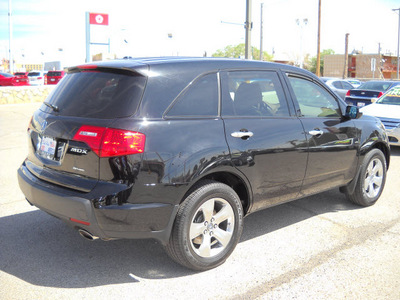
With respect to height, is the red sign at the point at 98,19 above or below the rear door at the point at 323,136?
above

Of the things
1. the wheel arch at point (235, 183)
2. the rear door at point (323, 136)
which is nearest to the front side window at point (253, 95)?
the rear door at point (323, 136)

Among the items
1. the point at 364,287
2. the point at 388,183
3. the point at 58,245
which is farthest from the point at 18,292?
the point at 388,183

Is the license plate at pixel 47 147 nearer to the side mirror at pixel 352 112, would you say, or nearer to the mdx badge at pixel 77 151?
the mdx badge at pixel 77 151

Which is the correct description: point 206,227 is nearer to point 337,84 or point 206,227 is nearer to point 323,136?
point 323,136

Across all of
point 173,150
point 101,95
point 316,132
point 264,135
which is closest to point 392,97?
point 316,132

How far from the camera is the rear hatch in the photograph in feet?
10.7

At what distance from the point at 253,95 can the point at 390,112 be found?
22.6 ft

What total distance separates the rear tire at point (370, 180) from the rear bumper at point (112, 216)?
2.94 metres

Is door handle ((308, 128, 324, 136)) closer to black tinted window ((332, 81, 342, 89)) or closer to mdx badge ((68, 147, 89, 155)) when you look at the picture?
mdx badge ((68, 147, 89, 155))

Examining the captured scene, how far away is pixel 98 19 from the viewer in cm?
2780

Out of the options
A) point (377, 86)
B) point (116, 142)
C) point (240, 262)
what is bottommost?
point (240, 262)

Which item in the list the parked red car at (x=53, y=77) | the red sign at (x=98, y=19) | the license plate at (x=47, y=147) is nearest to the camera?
the license plate at (x=47, y=147)

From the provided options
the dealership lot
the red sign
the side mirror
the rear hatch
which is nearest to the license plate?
the rear hatch

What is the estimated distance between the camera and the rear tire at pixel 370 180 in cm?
534
